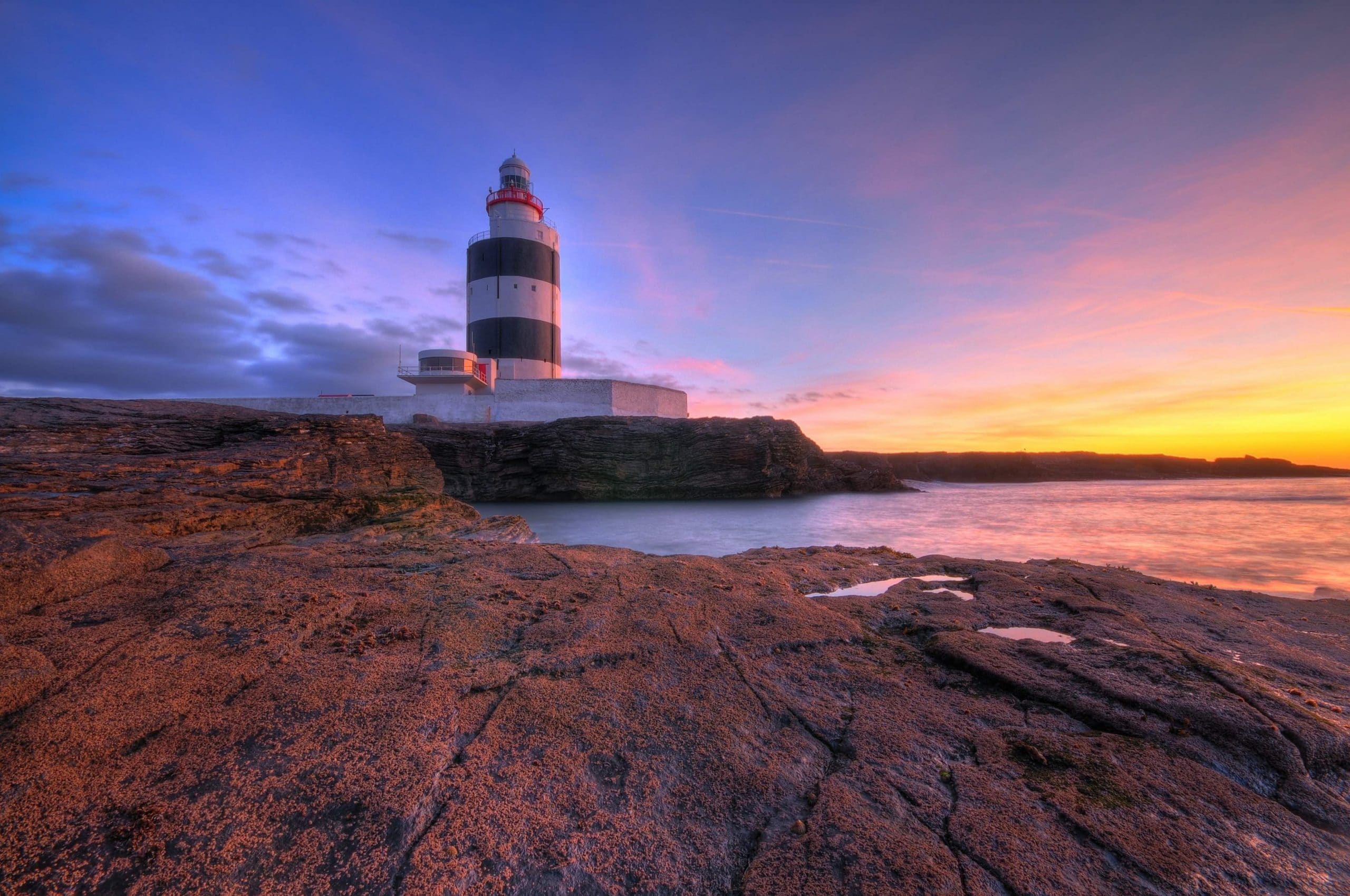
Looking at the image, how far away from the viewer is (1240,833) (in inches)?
62.6

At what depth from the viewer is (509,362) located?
82.4 feet

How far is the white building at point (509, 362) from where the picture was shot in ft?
77.0

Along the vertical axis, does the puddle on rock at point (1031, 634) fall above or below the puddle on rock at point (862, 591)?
above

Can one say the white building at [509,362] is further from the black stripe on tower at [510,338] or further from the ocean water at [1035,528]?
the ocean water at [1035,528]

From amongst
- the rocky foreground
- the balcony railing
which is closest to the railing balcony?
the balcony railing

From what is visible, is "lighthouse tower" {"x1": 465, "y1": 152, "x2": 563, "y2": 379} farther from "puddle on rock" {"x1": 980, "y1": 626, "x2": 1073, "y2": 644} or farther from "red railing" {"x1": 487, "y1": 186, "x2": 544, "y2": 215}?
"puddle on rock" {"x1": 980, "y1": 626, "x2": 1073, "y2": 644}

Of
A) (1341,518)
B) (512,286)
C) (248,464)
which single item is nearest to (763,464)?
(512,286)

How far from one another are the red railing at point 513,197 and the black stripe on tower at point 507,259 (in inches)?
84.6

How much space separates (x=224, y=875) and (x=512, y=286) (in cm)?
2586

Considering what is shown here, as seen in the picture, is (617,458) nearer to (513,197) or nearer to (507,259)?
(507,259)

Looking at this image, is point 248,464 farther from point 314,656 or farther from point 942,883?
point 942,883

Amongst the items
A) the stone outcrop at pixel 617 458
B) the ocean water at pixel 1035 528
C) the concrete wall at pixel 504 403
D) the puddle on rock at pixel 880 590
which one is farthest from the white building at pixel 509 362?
the puddle on rock at pixel 880 590

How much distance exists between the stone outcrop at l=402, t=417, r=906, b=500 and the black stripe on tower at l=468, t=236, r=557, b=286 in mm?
8485

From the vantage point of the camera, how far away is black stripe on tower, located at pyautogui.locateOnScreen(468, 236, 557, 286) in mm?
24734
